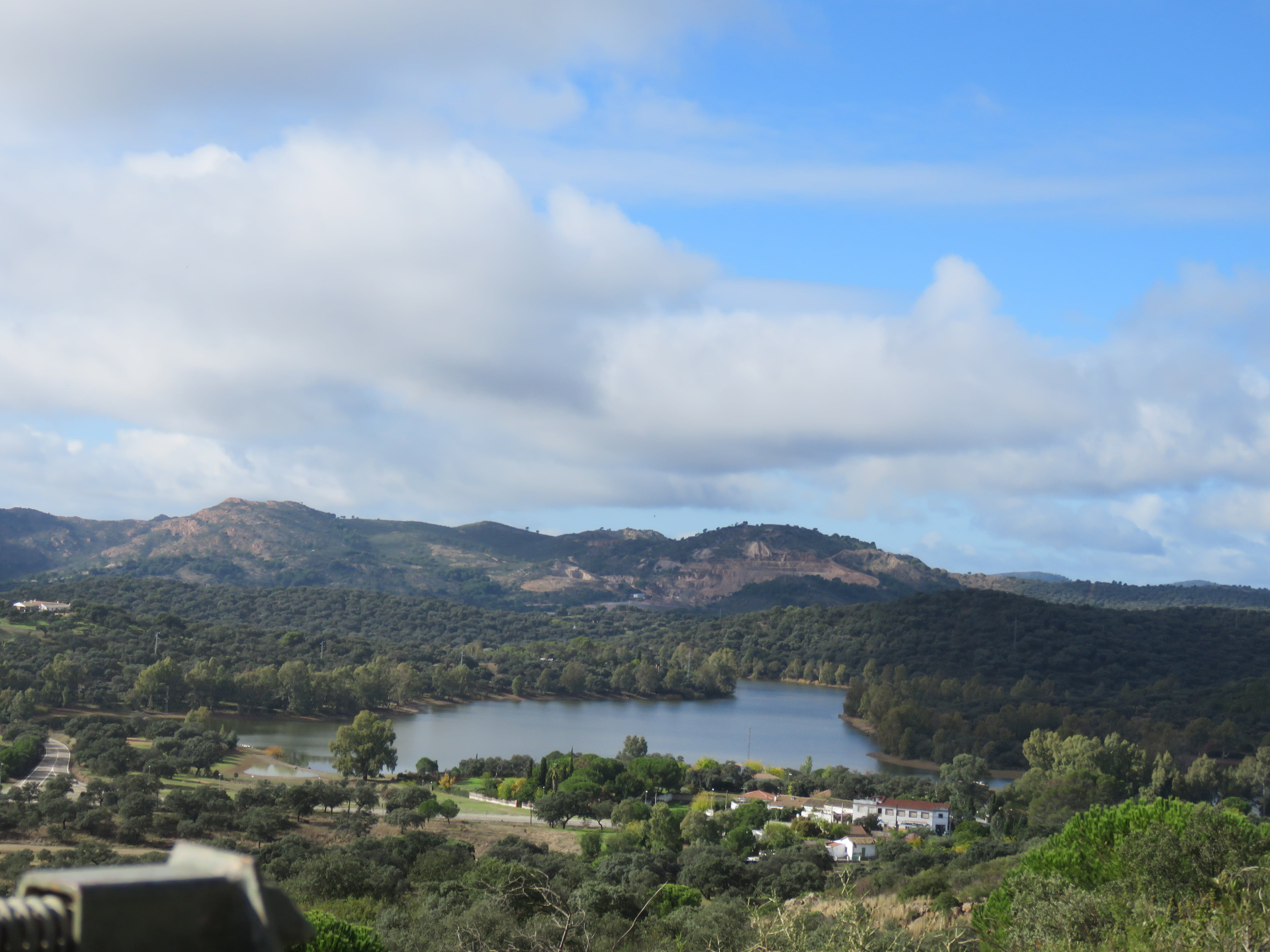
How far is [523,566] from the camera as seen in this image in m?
138

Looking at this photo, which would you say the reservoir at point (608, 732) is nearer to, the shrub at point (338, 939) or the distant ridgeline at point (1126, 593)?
the shrub at point (338, 939)

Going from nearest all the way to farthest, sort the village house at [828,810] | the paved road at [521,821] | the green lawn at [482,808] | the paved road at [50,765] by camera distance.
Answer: the paved road at [50,765] < the paved road at [521,821] < the village house at [828,810] < the green lawn at [482,808]

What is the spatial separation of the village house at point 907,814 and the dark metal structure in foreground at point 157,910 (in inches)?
1053

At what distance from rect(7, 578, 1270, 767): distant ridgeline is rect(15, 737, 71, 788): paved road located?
7083mm

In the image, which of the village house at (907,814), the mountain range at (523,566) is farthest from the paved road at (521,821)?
the mountain range at (523,566)

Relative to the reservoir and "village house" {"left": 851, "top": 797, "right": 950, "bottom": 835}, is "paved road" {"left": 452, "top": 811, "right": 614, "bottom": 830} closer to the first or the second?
Answer: "village house" {"left": 851, "top": 797, "right": 950, "bottom": 835}

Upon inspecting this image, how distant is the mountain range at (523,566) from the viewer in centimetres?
11431

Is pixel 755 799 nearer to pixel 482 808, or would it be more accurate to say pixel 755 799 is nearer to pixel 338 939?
pixel 482 808

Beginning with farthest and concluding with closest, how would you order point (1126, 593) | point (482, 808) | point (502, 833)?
point (1126, 593), point (482, 808), point (502, 833)

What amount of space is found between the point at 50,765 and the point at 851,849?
2151 cm

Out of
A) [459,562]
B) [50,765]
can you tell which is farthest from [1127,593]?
[50,765]

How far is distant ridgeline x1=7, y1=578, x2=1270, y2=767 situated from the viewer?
41.5 m

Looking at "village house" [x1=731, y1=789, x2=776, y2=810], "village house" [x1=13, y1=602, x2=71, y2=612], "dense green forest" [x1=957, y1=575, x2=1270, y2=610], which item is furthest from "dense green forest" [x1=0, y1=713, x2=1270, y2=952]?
"dense green forest" [x1=957, y1=575, x2=1270, y2=610]

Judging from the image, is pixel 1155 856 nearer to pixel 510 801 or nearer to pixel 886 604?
pixel 510 801
